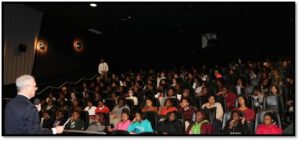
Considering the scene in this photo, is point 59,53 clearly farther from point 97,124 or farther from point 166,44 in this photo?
point 97,124

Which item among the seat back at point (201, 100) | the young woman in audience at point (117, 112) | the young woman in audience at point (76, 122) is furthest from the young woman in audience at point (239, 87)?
the young woman in audience at point (76, 122)

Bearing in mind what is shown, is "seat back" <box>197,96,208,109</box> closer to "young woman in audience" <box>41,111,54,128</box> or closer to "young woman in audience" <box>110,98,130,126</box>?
"young woman in audience" <box>110,98,130,126</box>

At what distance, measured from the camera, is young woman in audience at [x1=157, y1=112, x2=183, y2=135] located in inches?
180

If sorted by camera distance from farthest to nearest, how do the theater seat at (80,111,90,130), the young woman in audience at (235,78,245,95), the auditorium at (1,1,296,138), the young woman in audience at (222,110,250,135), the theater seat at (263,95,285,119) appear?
the young woman in audience at (235,78,245,95) < the theater seat at (80,111,90,130) < the theater seat at (263,95,285,119) < the auditorium at (1,1,296,138) < the young woman in audience at (222,110,250,135)

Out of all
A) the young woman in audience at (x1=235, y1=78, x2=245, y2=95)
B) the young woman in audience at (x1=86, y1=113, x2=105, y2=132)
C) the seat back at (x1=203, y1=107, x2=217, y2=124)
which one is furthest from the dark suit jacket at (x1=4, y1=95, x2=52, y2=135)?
the young woman in audience at (x1=235, y1=78, x2=245, y2=95)

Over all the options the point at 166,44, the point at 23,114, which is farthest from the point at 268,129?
the point at 166,44

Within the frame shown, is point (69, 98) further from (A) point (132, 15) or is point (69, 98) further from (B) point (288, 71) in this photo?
→ (B) point (288, 71)

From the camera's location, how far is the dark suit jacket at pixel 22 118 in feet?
7.69

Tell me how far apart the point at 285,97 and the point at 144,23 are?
280 inches

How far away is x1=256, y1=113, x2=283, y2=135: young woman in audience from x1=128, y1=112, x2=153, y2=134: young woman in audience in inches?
58.0

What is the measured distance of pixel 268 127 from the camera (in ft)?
13.4

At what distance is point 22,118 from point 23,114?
3 centimetres

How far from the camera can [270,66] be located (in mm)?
9266

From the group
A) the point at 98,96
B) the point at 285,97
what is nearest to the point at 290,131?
the point at 285,97
